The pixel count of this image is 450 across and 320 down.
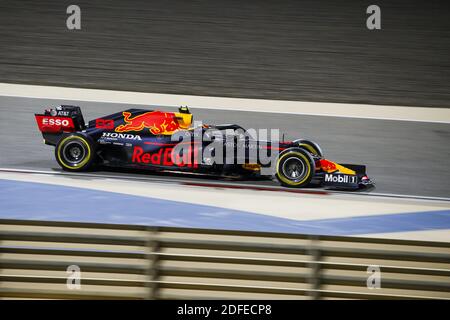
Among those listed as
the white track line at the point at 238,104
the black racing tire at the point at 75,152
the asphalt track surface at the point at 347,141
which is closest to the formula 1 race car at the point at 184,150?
the black racing tire at the point at 75,152

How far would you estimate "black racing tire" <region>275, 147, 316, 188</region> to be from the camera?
11234mm

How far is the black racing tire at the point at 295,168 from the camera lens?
11234 millimetres

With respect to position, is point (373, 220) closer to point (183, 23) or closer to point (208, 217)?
point (208, 217)

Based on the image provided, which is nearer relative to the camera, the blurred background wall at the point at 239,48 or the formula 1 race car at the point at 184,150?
the formula 1 race car at the point at 184,150

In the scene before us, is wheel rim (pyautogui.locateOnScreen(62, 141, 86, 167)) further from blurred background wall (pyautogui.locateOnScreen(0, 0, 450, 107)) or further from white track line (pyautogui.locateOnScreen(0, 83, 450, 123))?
blurred background wall (pyautogui.locateOnScreen(0, 0, 450, 107))

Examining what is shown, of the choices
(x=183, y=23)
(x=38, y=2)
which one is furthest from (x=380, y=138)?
(x=38, y=2)

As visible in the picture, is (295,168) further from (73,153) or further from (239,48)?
(239,48)

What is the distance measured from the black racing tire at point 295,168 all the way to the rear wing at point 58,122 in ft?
11.6

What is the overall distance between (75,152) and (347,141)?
6049 millimetres

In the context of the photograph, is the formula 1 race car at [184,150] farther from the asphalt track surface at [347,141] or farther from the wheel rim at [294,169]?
the asphalt track surface at [347,141]

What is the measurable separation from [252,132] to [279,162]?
2.45 feet

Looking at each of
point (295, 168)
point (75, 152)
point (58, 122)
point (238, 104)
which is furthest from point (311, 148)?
point (238, 104)

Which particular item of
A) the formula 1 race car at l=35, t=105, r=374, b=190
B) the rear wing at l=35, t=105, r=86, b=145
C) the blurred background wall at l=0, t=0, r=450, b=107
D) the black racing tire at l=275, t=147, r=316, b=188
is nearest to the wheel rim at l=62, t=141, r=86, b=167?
the formula 1 race car at l=35, t=105, r=374, b=190

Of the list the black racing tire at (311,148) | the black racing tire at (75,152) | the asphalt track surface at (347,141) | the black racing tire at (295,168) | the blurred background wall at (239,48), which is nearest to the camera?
the black racing tire at (295,168)
